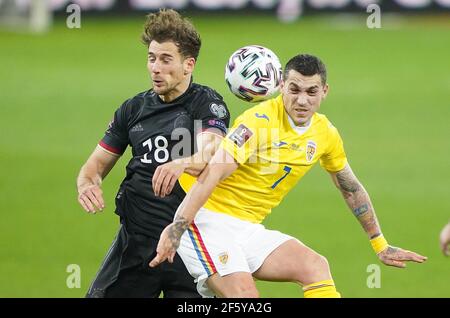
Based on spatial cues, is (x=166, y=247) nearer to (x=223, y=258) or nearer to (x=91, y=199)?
(x=223, y=258)

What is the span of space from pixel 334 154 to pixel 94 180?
185 centimetres

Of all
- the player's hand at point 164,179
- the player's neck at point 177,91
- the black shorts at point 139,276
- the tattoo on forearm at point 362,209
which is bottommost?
the black shorts at point 139,276

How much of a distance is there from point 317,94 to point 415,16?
30.0 metres

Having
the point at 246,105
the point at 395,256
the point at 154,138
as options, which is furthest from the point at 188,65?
the point at 246,105

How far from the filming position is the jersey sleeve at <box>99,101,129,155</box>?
29.8 feet

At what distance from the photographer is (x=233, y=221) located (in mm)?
8234

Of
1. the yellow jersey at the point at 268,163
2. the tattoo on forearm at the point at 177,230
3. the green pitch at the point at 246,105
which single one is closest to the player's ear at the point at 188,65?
the yellow jersey at the point at 268,163

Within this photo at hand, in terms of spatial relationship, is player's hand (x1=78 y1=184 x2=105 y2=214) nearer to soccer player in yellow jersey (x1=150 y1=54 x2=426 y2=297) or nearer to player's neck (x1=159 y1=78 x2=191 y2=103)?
soccer player in yellow jersey (x1=150 y1=54 x2=426 y2=297)

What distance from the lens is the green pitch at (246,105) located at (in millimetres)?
14553

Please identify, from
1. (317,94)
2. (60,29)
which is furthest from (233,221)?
(60,29)

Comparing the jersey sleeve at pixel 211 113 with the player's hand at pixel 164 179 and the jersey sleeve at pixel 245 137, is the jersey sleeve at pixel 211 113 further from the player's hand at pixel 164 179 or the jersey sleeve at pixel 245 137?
the player's hand at pixel 164 179

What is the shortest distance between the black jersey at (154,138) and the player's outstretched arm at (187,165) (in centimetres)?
22

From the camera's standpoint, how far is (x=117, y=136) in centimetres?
910
